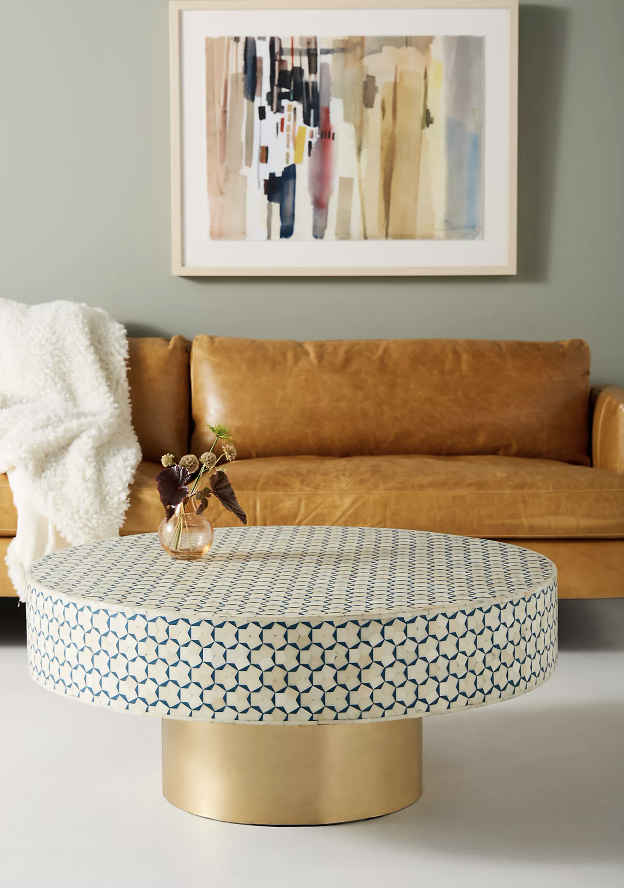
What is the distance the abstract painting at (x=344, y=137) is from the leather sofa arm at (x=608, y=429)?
768 millimetres

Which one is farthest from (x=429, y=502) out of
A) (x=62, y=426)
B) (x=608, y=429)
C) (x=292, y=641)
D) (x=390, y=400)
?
(x=292, y=641)

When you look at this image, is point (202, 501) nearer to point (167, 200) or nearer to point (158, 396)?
point (158, 396)

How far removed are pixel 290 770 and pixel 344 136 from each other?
2.41 metres

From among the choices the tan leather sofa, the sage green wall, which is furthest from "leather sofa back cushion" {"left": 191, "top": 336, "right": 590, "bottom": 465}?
the sage green wall

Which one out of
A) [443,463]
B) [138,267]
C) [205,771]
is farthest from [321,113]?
[205,771]

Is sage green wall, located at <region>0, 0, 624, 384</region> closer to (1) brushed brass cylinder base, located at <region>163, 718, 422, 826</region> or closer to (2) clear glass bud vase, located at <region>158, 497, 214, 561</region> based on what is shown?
(2) clear glass bud vase, located at <region>158, 497, 214, 561</region>

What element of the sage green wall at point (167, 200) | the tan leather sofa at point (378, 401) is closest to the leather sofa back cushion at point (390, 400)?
the tan leather sofa at point (378, 401)

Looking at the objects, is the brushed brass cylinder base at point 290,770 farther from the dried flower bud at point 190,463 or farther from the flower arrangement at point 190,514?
the dried flower bud at point 190,463

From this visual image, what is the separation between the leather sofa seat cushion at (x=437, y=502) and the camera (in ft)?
7.69

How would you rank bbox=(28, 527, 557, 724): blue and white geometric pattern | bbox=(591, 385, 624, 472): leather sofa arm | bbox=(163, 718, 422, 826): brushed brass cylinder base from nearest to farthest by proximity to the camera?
bbox=(28, 527, 557, 724): blue and white geometric pattern
bbox=(163, 718, 422, 826): brushed brass cylinder base
bbox=(591, 385, 624, 472): leather sofa arm

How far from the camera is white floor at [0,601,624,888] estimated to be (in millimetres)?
1298

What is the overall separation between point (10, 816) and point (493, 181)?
260 centimetres

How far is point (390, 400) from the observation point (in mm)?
2955

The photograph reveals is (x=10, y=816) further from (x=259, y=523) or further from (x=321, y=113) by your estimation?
(x=321, y=113)
